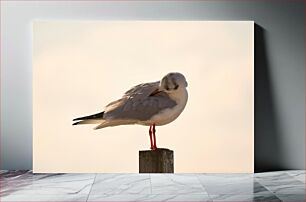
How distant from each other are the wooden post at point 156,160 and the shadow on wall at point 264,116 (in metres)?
0.88

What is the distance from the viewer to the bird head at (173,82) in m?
3.95

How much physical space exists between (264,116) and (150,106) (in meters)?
1.02

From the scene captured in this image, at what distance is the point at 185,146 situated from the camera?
420 cm

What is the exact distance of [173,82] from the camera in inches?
157

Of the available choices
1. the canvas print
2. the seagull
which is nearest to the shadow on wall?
the canvas print

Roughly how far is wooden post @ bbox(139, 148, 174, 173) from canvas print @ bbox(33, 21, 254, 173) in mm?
317

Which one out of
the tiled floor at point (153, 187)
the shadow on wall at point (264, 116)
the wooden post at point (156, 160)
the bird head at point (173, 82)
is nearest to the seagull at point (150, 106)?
the bird head at point (173, 82)

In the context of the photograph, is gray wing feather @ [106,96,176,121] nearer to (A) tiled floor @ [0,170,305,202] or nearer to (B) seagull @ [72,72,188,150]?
(B) seagull @ [72,72,188,150]

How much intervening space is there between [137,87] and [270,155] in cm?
124

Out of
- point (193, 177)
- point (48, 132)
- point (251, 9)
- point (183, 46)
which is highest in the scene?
point (251, 9)

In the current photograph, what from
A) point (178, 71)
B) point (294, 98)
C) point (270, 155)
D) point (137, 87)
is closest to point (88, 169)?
point (137, 87)

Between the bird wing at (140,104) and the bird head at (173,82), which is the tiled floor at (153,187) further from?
the bird head at (173,82)

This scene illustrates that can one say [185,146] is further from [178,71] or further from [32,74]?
[32,74]

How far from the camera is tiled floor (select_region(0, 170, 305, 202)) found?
10.4 feet
